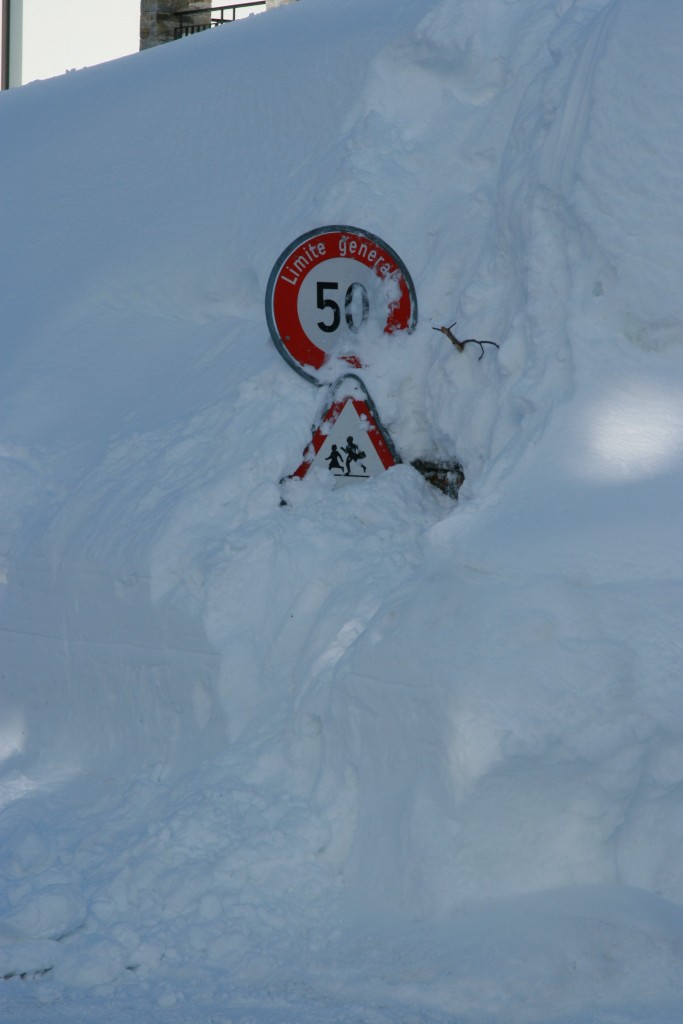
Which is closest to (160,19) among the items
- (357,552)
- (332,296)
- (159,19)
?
(159,19)

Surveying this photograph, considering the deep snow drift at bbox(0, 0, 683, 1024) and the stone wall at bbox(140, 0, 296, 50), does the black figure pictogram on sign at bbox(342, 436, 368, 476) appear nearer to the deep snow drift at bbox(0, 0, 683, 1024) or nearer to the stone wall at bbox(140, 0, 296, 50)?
the deep snow drift at bbox(0, 0, 683, 1024)

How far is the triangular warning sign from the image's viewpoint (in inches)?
169

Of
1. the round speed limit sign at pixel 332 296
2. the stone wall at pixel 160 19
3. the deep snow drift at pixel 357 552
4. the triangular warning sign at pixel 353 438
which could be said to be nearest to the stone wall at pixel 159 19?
the stone wall at pixel 160 19

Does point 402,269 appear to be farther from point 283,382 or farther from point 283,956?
point 283,956

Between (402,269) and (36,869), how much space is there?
7.97ft

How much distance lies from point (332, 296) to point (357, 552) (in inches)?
41.1

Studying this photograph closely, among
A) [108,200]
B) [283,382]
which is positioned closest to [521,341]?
[283,382]

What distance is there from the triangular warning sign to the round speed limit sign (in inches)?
5.8

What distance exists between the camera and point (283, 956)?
288 centimetres

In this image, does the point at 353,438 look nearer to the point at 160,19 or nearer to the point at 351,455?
the point at 351,455

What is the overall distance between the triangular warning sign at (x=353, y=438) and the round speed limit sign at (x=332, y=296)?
147 millimetres

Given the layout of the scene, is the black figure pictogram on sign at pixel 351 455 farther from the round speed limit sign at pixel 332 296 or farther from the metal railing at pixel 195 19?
the metal railing at pixel 195 19

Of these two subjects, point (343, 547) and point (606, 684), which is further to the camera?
point (343, 547)

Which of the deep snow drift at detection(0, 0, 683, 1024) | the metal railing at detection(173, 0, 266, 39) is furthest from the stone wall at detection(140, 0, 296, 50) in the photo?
the deep snow drift at detection(0, 0, 683, 1024)
